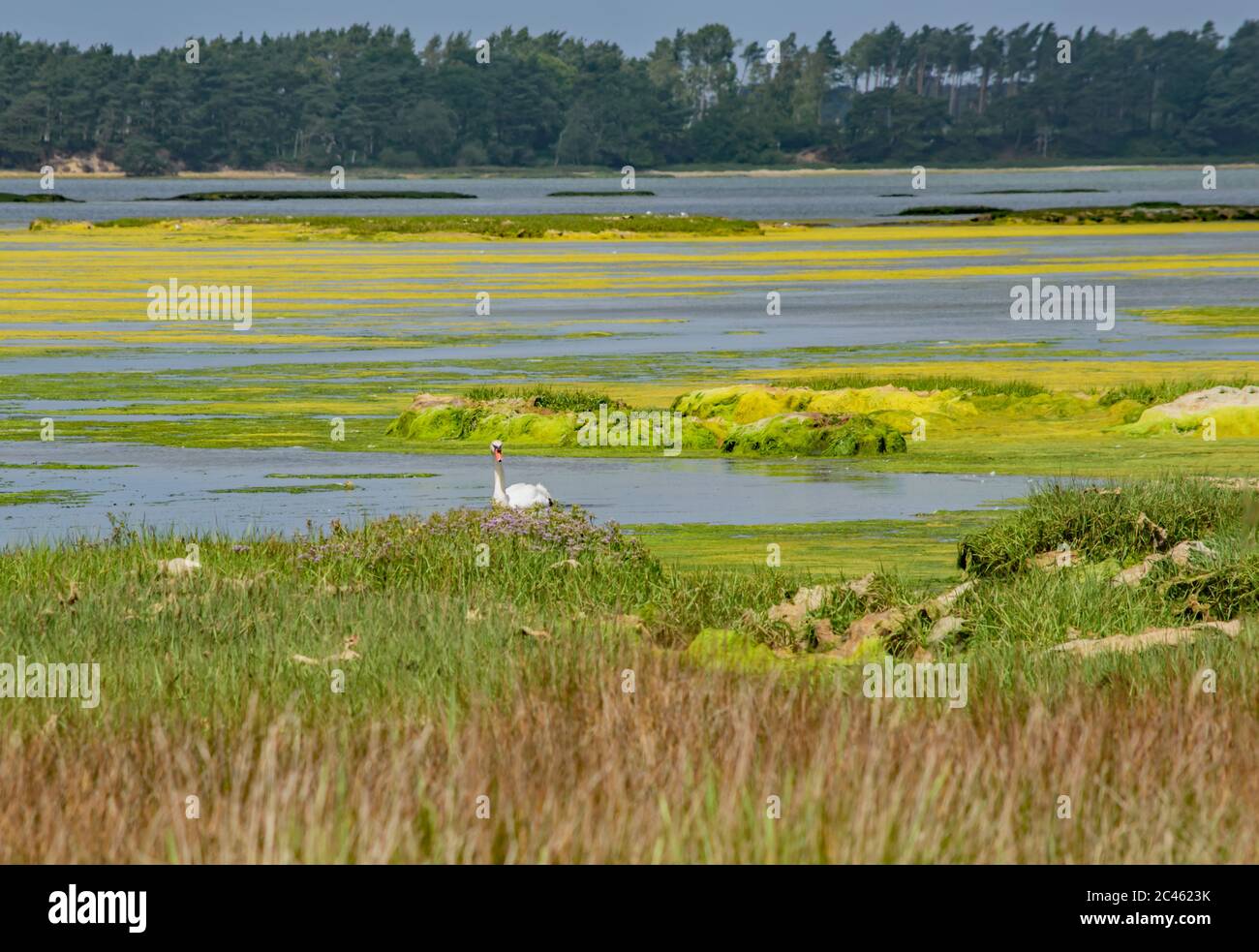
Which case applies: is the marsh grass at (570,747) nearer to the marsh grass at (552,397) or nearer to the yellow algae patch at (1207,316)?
the marsh grass at (552,397)

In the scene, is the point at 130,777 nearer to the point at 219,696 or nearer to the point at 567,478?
the point at 219,696

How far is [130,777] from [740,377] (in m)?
29.7

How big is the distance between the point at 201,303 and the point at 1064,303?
84.5 ft

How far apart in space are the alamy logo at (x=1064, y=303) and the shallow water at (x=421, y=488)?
24597 mm

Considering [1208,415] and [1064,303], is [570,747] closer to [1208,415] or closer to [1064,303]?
[1208,415]

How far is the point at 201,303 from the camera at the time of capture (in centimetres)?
6041

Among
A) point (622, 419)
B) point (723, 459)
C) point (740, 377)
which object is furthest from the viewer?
point (740, 377)
